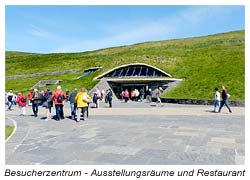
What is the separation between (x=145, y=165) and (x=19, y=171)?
7.92 ft

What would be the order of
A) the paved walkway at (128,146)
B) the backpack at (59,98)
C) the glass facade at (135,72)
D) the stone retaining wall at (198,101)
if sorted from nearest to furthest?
the paved walkway at (128,146)
the backpack at (59,98)
the stone retaining wall at (198,101)
the glass facade at (135,72)

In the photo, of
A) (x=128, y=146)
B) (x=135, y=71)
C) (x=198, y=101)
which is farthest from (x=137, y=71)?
(x=128, y=146)

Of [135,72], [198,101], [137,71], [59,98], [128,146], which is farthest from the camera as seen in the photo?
[137,71]

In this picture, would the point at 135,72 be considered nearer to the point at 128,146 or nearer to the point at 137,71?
the point at 137,71

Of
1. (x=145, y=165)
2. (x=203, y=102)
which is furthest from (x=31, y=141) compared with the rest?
(x=203, y=102)

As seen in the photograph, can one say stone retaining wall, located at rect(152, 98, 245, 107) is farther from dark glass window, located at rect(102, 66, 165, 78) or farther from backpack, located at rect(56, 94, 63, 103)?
backpack, located at rect(56, 94, 63, 103)

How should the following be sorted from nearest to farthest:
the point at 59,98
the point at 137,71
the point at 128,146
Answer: the point at 128,146, the point at 59,98, the point at 137,71

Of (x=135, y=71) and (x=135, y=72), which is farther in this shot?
(x=135, y=71)

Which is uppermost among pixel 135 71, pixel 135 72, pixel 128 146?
pixel 135 71

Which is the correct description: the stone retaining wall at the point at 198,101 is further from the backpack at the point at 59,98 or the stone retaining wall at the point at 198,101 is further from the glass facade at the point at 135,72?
the backpack at the point at 59,98

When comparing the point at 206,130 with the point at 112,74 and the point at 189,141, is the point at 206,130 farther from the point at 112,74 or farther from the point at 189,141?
the point at 112,74

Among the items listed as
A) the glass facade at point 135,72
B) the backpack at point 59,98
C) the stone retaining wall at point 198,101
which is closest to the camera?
the backpack at point 59,98

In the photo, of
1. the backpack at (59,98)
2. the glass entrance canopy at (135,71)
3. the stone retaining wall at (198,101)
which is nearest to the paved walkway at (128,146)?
the backpack at (59,98)

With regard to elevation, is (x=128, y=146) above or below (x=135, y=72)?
below
